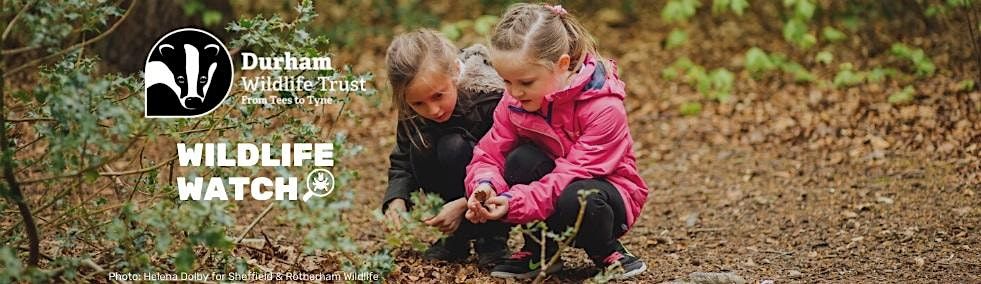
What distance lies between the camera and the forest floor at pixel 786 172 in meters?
3.57

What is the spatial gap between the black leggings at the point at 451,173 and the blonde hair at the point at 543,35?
0.42 metres

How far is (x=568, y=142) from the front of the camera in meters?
3.25

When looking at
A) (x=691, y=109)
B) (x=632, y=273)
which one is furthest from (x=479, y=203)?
(x=691, y=109)

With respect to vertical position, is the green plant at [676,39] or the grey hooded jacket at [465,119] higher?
the green plant at [676,39]

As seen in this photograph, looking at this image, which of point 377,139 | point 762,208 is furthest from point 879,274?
point 377,139

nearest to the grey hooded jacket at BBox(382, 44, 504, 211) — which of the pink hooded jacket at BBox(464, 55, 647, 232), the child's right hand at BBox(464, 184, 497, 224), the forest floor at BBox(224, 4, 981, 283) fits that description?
the pink hooded jacket at BBox(464, 55, 647, 232)

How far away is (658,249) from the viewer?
12.8 ft

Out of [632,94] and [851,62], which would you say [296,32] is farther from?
[851,62]

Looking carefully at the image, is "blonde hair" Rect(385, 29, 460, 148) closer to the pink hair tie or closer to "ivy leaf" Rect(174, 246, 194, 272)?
the pink hair tie

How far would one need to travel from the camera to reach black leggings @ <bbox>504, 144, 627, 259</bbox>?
3088 mm

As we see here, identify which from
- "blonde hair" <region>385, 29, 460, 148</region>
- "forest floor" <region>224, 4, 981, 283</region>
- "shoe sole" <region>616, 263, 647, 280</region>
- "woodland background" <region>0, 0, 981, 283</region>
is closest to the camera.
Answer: "woodland background" <region>0, 0, 981, 283</region>

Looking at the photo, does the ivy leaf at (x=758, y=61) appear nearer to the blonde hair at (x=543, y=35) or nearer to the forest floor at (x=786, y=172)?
the forest floor at (x=786, y=172)

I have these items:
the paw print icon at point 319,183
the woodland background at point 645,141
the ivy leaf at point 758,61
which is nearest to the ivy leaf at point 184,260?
the woodland background at point 645,141

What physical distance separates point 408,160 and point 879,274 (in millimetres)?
1507
